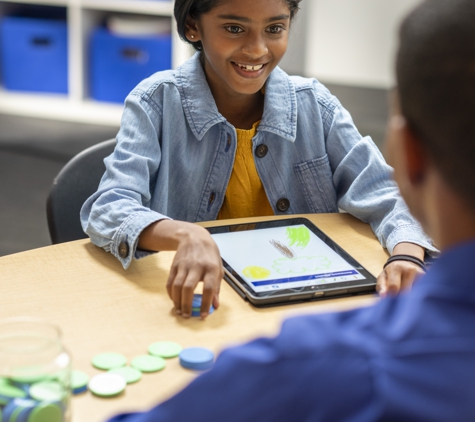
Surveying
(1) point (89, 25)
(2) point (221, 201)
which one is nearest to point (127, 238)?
(2) point (221, 201)

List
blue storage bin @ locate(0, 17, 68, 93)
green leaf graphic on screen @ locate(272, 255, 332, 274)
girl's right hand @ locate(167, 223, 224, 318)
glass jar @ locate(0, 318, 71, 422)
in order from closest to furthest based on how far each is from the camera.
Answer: glass jar @ locate(0, 318, 71, 422), girl's right hand @ locate(167, 223, 224, 318), green leaf graphic on screen @ locate(272, 255, 332, 274), blue storage bin @ locate(0, 17, 68, 93)

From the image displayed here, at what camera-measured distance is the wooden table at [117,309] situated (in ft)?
2.78

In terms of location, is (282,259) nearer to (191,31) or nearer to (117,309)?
(117,309)

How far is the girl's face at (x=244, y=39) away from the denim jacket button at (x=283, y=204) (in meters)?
0.24

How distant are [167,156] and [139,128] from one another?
0.08m

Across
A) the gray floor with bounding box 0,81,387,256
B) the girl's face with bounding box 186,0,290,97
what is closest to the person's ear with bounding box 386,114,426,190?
the girl's face with bounding box 186,0,290,97

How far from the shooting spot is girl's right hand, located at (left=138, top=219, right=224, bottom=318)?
3.23 feet

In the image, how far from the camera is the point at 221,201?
1.46m

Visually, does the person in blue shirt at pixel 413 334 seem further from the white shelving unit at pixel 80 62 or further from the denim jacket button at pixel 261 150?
the white shelving unit at pixel 80 62

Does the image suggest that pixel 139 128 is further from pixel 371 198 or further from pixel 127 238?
pixel 371 198

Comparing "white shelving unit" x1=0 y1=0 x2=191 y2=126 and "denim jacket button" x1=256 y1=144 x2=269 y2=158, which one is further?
"white shelving unit" x1=0 y1=0 x2=191 y2=126

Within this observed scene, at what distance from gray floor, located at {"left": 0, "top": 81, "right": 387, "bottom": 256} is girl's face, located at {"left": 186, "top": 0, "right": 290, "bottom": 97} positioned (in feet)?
4.83

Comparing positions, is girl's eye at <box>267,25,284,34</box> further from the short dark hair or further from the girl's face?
the short dark hair

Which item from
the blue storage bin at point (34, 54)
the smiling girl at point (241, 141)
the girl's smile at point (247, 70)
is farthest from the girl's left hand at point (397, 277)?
the blue storage bin at point (34, 54)
